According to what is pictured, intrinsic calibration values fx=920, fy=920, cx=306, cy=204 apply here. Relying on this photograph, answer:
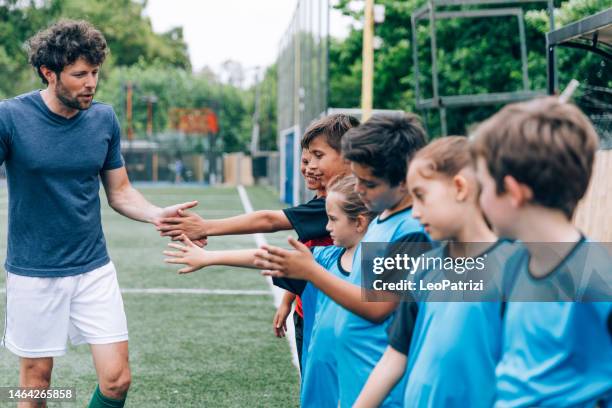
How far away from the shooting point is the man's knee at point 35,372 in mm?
4344

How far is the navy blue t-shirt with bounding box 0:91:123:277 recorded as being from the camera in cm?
423

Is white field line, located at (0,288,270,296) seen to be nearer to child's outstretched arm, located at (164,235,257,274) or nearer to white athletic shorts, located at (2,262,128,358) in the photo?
white athletic shorts, located at (2,262,128,358)

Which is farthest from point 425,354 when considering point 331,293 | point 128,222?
point 128,222

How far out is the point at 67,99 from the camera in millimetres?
4273

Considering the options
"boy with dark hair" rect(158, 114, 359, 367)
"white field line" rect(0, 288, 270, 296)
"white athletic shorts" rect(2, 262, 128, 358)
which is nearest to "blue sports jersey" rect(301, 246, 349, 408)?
"boy with dark hair" rect(158, 114, 359, 367)

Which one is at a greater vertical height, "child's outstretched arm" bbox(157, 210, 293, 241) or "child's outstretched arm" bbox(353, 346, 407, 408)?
"child's outstretched arm" bbox(157, 210, 293, 241)

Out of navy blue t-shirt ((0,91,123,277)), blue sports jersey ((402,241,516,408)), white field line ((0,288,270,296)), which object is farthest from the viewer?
white field line ((0,288,270,296))

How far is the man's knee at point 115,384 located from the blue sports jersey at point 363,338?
1597 mm

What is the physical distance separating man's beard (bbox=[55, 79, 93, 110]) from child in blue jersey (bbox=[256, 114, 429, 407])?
1.78 metres

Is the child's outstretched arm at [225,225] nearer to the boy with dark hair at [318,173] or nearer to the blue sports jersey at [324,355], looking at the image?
the boy with dark hair at [318,173]

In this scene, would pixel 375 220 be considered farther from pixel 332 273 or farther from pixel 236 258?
pixel 236 258

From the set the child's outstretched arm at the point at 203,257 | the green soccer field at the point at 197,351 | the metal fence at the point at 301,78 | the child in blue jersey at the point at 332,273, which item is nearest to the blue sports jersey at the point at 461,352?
the child in blue jersey at the point at 332,273

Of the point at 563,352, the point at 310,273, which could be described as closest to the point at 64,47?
the point at 310,273

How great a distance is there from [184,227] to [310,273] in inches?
71.2
